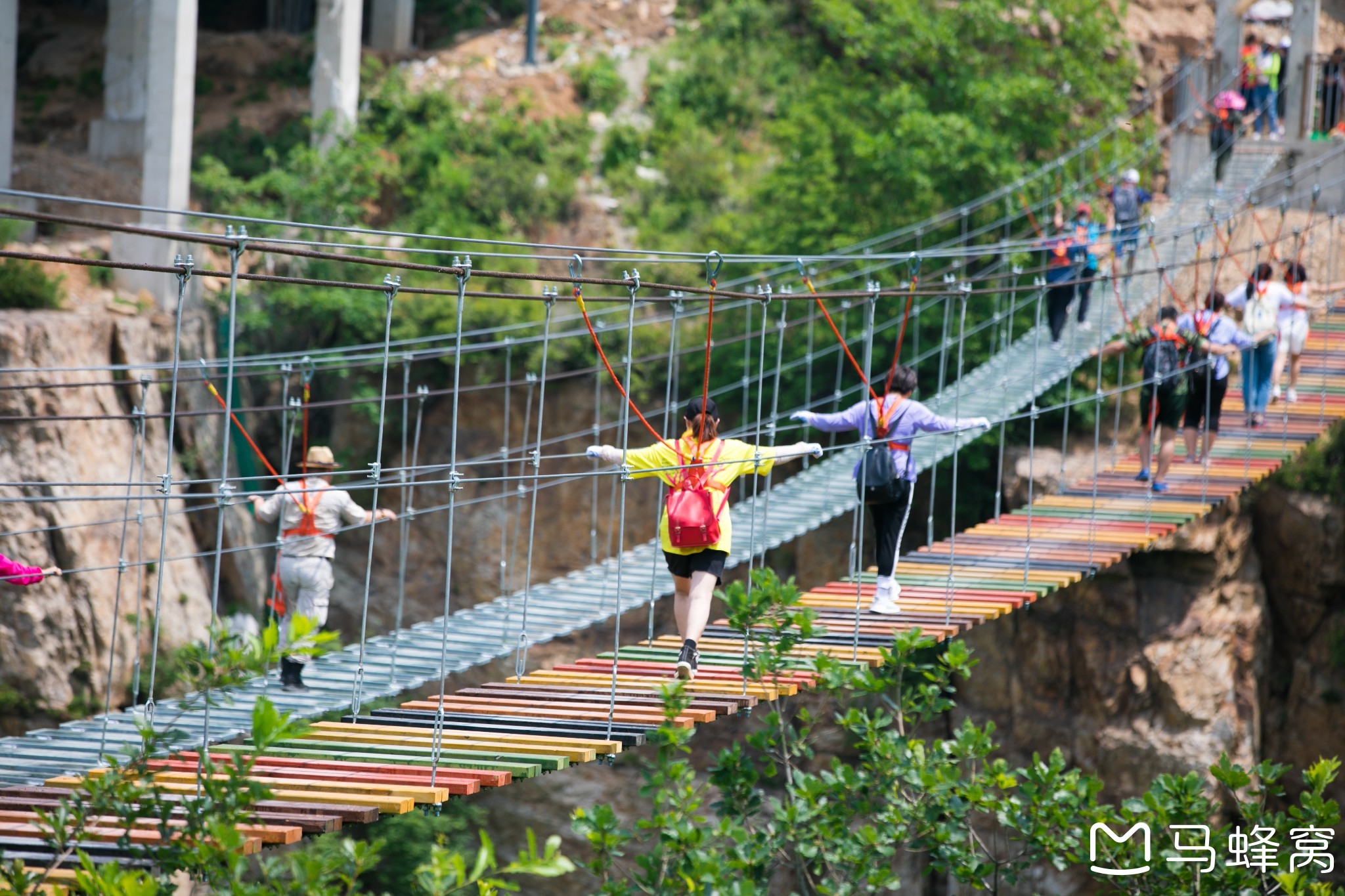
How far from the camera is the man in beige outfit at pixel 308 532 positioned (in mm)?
4996

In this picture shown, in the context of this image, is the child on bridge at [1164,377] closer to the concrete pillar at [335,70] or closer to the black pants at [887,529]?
the black pants at [887,529]

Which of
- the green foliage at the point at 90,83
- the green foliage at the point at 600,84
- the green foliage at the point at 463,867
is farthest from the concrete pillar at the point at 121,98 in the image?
the green foliage at the point at 463,867

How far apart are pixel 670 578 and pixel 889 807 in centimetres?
159

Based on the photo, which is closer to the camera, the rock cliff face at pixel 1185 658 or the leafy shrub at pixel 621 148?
the rock cliff face at pixel 1185 658

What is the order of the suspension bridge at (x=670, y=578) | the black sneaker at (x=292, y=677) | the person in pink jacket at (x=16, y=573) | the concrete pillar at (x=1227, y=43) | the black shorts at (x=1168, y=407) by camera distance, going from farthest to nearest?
the concrete pillar at (x=1227, y=43) < the black shorts at (x=1168, y=407) < the black sneaker at (x=292, y=677) < the person in pink jacket at (x=16, y=573) < the suspension bridge at (x=670, y=578)

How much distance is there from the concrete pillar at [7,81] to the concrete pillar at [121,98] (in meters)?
1.11

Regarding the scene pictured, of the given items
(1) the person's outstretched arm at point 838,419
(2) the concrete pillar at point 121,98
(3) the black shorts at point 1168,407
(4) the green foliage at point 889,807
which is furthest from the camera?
(2) the concrete pillar at point 121,98

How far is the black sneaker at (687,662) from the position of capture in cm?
439

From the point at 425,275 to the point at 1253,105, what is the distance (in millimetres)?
5725

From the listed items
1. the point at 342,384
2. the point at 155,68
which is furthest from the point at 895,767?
the point at 155,68

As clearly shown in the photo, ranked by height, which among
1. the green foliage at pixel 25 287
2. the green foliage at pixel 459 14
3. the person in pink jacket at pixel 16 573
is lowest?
the person in pink jacket at pixel 16 573

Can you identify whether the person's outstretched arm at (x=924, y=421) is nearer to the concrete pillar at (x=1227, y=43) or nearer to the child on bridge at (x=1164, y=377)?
the child on bridge at (x=1164, y=377)

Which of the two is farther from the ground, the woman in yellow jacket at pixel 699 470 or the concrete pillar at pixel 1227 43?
the concrete pillar at pixel 1227 43

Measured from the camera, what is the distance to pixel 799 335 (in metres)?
9.42
